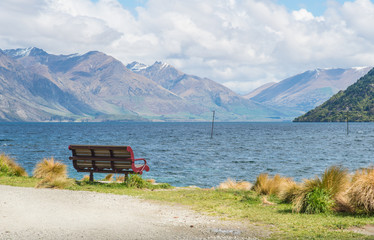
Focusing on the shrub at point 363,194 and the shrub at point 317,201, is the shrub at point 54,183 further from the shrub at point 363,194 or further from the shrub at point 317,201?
the shrub at point 363,194

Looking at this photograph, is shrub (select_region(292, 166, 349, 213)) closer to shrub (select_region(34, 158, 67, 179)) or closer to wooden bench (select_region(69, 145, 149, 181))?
wooden bench (select_region(69, 145, 149, 181))

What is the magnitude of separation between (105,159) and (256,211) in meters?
6.97

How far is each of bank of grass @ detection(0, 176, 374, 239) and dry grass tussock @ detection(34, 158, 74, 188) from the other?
458mm

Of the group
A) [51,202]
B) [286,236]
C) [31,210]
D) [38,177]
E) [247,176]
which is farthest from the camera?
[247,176]

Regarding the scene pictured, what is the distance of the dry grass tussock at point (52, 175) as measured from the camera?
15234mm

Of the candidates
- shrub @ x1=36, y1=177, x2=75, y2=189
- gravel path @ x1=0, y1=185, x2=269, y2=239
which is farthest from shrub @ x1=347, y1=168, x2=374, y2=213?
shrub @ x1=36, y1=177, x2=75, y2=189

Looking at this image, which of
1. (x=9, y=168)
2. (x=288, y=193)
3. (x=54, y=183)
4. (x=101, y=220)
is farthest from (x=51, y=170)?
(x=288, y=193)

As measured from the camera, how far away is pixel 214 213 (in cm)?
1099

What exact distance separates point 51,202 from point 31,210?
4.05ft

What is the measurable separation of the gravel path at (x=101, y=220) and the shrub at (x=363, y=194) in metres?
3.06

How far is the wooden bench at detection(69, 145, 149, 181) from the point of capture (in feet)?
51.3

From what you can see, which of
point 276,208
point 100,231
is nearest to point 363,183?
point 276,208

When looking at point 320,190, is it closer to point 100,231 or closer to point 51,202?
point 100,231

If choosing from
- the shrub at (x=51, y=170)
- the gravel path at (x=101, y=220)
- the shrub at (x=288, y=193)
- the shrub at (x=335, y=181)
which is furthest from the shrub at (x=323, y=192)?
the shrub at (x=51, y=170)
